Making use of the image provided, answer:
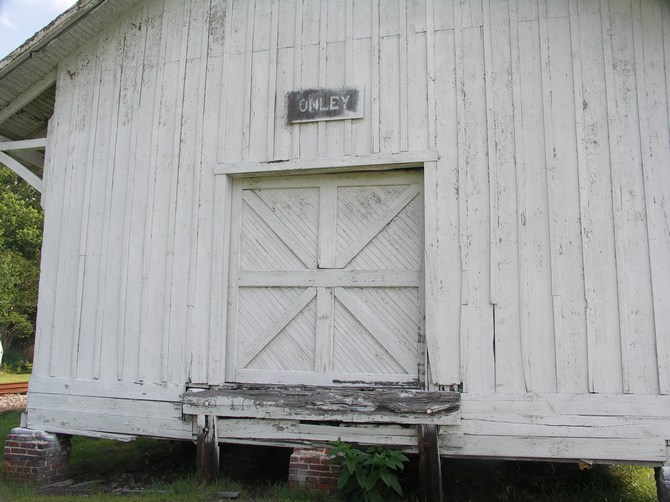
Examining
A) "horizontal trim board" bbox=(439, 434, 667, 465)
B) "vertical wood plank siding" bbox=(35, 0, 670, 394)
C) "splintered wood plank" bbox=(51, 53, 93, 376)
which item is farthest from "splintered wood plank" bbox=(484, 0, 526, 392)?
"splintered wood plank" bbox=(51, 53, 93, 376)

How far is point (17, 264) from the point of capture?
100 ft

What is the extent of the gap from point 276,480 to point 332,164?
3427 mm

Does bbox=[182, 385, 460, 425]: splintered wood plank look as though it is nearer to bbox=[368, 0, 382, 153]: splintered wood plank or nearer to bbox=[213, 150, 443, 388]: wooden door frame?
bbox=[213, 150, 443, 388]: wooden door frame

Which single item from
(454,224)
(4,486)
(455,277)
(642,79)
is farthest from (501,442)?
(4,486)

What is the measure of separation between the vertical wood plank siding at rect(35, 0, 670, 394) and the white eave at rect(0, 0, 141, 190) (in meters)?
0.21

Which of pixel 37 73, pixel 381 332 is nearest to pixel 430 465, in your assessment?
pixel 381 332

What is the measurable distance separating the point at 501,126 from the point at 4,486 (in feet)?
20.2

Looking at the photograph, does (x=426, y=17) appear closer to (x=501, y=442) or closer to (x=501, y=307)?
(x=501, y=307)

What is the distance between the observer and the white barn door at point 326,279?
19.7 feet

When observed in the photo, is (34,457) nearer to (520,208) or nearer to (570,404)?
(570,404)

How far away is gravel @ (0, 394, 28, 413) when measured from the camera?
13016mm

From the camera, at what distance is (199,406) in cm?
611

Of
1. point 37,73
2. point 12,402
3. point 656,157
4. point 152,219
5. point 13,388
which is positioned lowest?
point 12,402

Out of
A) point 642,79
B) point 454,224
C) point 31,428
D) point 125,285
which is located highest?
point 642,79
